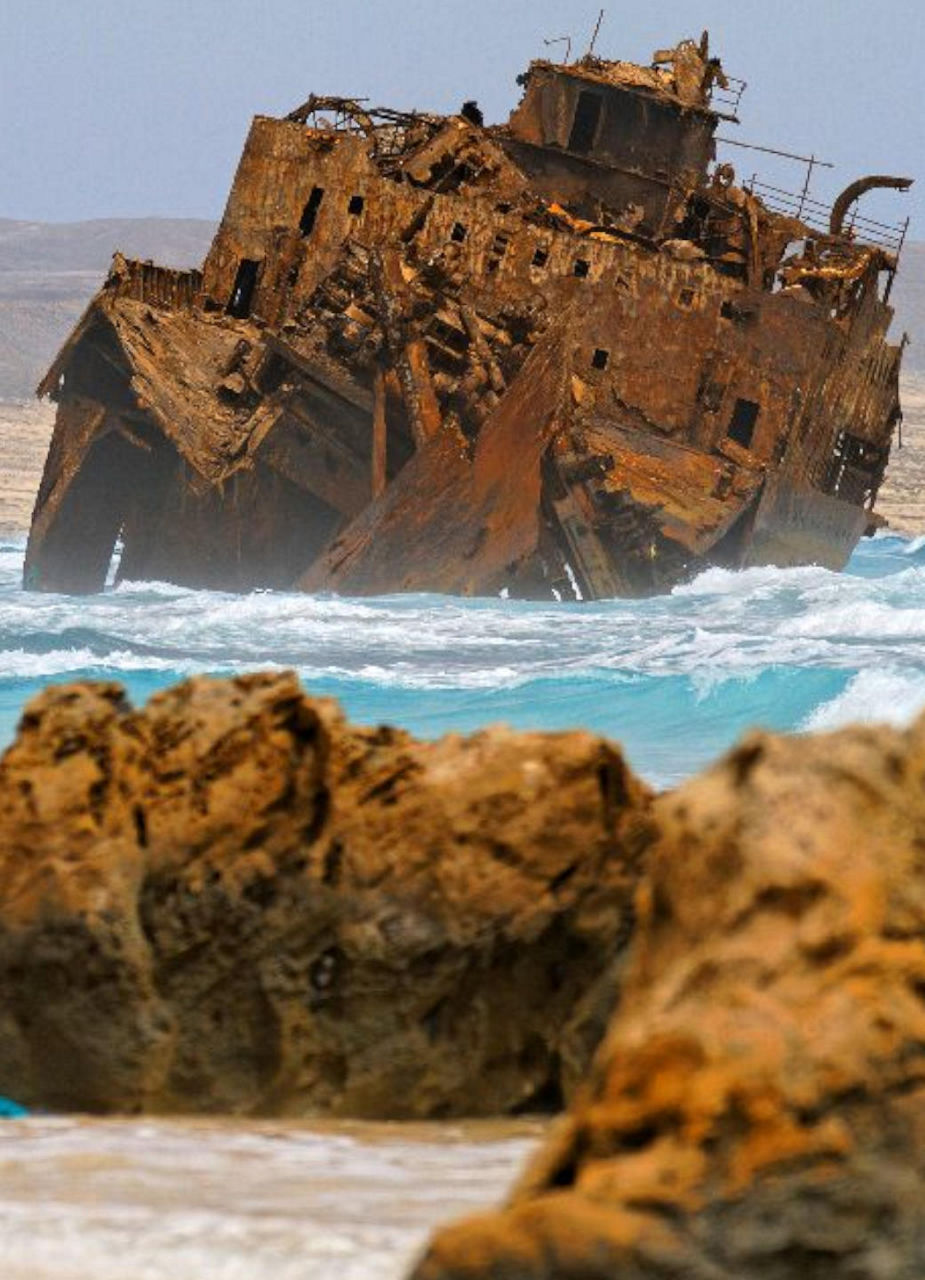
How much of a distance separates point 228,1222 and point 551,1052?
165 centimetres

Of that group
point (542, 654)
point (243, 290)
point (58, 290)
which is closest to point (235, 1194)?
point (542, 654)

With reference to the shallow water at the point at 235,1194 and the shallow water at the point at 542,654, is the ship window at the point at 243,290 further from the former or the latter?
the shallow water at the point at 235,1194

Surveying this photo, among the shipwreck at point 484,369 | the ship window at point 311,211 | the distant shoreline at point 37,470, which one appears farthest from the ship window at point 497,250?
the distant shoreline at point 37,470

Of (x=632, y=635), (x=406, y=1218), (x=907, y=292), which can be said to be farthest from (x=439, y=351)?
(x=907, y=292)

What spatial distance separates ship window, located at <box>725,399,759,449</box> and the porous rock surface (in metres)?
24.0

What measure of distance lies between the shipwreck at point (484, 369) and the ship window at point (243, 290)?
1.4 inches

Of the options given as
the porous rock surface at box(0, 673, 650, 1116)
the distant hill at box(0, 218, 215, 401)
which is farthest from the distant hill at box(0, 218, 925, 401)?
the porous rock surface at box(0, 673, 650, 1116)

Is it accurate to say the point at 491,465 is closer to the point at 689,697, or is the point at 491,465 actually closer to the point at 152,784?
the point at 689,697

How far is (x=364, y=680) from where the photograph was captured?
22016 mm

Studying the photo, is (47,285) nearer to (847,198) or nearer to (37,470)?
(37,470)

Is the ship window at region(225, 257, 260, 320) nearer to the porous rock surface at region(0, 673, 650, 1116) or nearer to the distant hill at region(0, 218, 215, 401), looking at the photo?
the porous rock surface at region(0, 673, 650, 1116)

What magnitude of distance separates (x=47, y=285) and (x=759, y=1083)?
156539 mm

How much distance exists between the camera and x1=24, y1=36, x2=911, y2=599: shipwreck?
26391 mm

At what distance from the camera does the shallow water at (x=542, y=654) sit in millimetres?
20172
